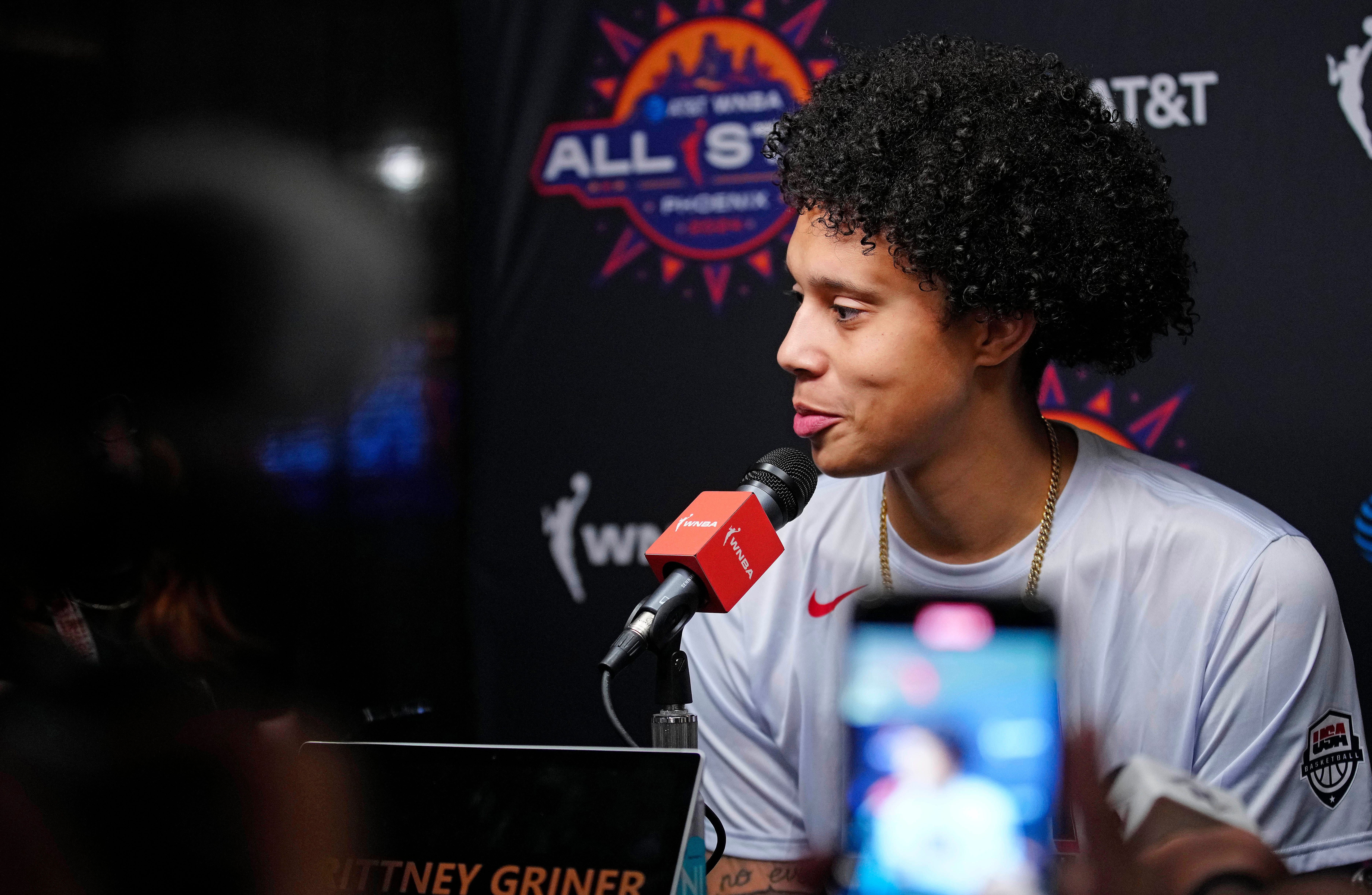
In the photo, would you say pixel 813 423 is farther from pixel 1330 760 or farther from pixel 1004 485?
pixel 1330 760

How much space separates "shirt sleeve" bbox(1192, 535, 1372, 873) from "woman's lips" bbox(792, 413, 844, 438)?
1.75 ft

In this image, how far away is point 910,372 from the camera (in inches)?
52.8

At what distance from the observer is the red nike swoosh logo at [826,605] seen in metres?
1.53

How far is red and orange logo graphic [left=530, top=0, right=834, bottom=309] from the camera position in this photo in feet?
7.46

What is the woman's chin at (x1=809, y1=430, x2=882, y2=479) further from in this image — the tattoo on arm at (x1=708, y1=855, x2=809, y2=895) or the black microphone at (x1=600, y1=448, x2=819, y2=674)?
the tattoo on arm at (x1=708, y1=855, x2=809, y2=895)

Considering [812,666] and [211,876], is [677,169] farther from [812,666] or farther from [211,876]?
[211,876]

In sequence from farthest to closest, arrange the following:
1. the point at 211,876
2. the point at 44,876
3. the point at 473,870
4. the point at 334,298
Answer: the point at 334,298, the point at 211,876, the point at 44,876, the point at 473,870

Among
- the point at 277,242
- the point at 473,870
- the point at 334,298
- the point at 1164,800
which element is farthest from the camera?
the point at 334,298

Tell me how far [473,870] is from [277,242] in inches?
51.5

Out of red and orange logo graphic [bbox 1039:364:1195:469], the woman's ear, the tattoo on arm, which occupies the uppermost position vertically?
the woman's ear

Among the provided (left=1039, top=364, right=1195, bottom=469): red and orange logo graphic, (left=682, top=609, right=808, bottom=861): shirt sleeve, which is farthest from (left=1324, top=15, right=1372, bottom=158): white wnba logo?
(left=682, top=609, right=808, bottom=861): shirt sleeve

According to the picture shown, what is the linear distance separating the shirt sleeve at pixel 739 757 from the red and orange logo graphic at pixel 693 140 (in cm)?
94

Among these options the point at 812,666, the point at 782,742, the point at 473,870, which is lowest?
the point at 782,742

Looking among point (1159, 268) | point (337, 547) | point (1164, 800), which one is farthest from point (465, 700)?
point (1164, 800)
